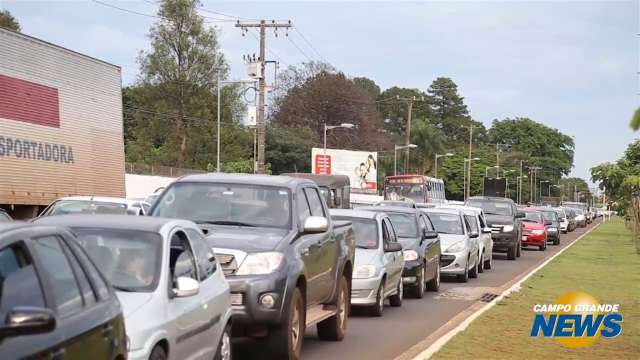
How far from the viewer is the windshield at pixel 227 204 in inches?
467

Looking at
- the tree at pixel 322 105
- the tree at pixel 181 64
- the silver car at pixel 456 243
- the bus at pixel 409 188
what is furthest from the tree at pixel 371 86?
the silver car at pixel 456 243

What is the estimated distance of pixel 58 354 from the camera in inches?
206

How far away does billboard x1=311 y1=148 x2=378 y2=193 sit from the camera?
85562 millimetres

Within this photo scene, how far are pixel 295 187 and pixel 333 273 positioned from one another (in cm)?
132

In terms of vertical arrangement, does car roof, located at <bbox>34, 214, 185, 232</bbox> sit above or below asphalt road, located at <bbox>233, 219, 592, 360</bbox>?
above

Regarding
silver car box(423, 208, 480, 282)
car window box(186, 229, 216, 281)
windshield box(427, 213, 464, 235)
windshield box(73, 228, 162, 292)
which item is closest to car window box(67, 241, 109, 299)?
windshield box(73, 228, 162, 292)

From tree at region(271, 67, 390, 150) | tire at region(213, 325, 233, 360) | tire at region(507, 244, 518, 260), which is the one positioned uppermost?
tree at region(271, 67, 390, 150)

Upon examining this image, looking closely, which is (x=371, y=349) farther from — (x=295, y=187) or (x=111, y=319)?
(x=111, y=319)

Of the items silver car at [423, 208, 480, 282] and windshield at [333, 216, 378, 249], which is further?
silver car at [423, 208, 480, 282]

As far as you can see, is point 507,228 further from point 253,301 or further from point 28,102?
point 253,301

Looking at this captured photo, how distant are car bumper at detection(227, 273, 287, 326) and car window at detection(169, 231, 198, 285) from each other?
1.75m

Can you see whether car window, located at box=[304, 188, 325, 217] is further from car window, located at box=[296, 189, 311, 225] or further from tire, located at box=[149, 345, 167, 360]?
tire, located at box=[149, 345, 167, 360]

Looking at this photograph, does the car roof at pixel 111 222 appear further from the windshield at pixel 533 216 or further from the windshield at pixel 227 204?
the windshield at pixel 533 216

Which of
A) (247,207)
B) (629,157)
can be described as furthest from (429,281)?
(629,157)
